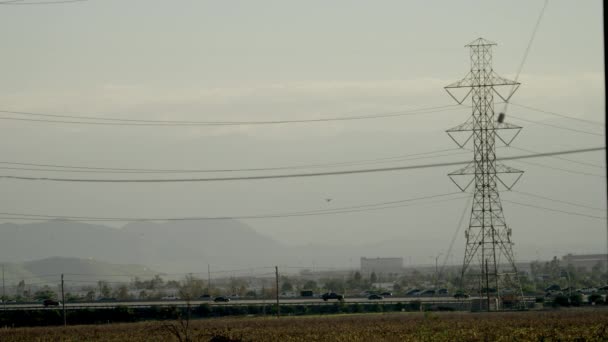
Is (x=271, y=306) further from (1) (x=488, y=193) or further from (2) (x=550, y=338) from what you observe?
(2) (x=550, y=338)

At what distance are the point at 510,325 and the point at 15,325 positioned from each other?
56.1 m

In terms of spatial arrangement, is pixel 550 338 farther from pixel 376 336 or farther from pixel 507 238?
pixel 507 238

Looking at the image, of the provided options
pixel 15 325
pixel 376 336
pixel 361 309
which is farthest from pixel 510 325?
pixel 15 325

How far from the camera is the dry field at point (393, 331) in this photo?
6431 cm

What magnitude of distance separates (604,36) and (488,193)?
7046 cm

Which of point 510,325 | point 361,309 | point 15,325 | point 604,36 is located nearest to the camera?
point 604,36

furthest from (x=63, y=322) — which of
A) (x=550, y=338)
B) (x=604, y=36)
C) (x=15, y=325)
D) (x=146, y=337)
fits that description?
(x=604, y=36)

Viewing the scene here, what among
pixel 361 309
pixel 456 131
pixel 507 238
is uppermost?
pixel 456 131

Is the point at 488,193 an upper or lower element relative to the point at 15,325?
upper

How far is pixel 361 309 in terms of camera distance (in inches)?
4857

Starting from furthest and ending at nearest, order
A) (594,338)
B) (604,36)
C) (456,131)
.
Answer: (456,131) < (594,338) < (604,36)

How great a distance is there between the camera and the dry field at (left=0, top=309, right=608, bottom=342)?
64.3m

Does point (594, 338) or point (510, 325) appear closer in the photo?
point (594, 338)

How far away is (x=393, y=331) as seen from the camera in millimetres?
73562
